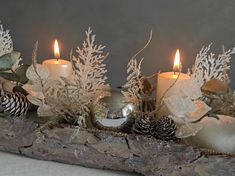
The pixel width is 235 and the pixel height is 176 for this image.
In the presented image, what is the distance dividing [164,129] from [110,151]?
0.10 metres

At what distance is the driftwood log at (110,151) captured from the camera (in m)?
0.56

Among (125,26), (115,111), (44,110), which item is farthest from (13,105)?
(125,26)

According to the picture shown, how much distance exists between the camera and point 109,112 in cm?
62

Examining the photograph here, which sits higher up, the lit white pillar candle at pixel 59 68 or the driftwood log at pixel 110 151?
the lit white pillar candle at pixel 59 68

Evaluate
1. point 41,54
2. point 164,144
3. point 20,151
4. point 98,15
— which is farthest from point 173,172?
point 41,54

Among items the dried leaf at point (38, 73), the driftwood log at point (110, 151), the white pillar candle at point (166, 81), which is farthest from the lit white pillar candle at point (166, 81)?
the dried leaf at point (38, 73)

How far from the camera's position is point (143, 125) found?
60 cm

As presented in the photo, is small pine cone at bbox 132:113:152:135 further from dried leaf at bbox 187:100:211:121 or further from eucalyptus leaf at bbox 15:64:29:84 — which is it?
eucalyptus leaf at bbox 15:64:29:84

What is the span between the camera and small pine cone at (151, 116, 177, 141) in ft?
1.96

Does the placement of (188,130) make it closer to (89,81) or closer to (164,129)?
(164,129)

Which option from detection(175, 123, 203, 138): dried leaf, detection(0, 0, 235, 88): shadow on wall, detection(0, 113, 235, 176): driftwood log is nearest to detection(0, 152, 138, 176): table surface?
detection(0, 113, 235, 176): driftwood log

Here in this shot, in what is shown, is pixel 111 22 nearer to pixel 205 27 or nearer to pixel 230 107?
pixel 205 27

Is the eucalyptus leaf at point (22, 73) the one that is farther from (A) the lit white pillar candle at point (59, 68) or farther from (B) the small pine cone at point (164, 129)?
(B) the small pine cone at point (164, 129)

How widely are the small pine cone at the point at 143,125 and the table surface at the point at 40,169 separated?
81 mm
